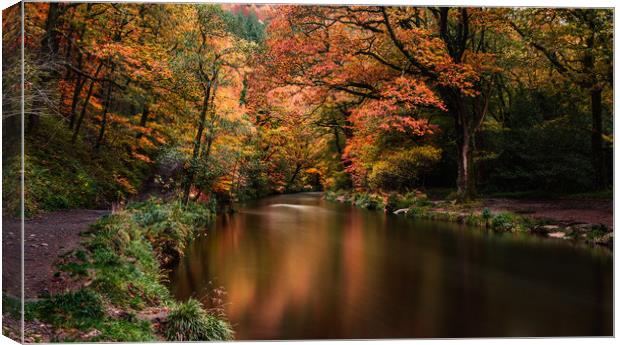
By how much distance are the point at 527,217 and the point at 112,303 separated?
731 cm

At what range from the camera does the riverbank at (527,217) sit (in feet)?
21.1

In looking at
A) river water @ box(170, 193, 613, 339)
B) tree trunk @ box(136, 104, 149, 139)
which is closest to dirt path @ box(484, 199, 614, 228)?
river water @ box(170, 193, 613, 339)

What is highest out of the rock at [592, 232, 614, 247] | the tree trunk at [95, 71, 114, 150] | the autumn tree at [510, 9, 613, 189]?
the autumn tree at [510, 9, 613, 189]

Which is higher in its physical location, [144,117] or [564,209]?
[144,117]

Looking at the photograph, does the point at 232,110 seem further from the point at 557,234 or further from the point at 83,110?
the point at 557,234

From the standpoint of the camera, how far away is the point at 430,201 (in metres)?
12.6

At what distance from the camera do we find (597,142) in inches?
257

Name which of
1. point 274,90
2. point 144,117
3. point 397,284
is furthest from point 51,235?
point 397,284

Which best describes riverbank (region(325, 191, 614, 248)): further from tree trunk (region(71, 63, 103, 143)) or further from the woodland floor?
tree trunk (region(71, 63, 103, 143))

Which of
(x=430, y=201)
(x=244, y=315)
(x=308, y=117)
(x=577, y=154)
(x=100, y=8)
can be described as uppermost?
(x=100, y=8)

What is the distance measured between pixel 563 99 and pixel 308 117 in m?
4.63

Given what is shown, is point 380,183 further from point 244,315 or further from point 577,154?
point 244,315

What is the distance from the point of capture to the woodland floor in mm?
4250

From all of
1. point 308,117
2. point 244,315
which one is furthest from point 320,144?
point 244,315
